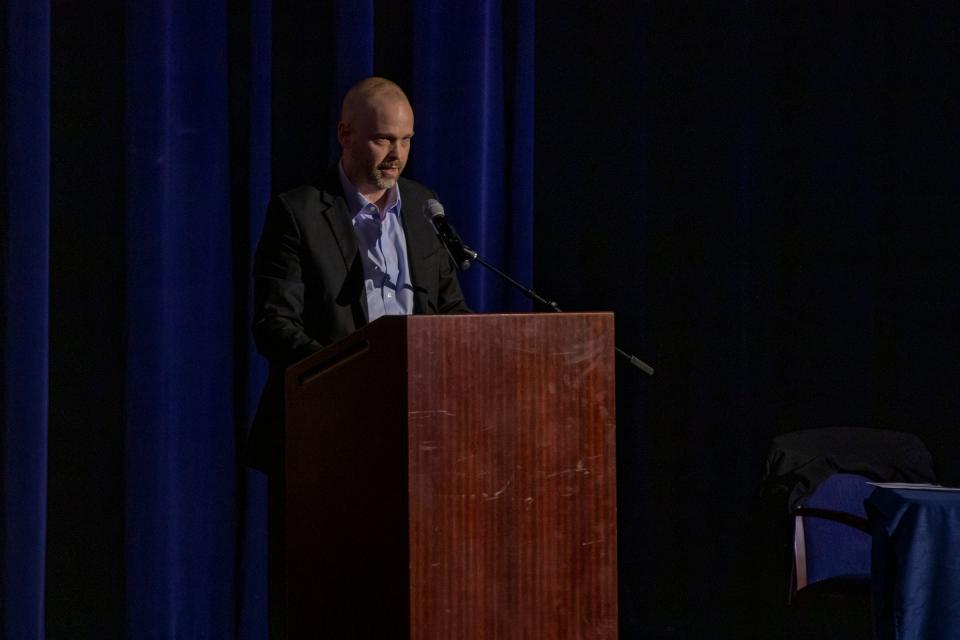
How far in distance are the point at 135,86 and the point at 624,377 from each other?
177 cm

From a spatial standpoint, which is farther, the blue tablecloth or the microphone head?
the blue tablecloth

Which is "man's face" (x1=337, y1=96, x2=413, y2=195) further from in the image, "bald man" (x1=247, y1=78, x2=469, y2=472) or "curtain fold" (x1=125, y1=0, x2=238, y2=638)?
"curtain fold" (x1=125, y1=0, x2=238, y2=638)

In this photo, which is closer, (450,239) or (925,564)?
(450,239)

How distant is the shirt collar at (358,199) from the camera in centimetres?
247

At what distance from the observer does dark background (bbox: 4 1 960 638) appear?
12.1 feet

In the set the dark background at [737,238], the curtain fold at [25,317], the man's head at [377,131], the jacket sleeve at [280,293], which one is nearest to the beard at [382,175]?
the man's head at [377,131]

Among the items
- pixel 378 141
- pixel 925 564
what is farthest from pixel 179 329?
pixel 925 564

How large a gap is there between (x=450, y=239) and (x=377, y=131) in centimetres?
43

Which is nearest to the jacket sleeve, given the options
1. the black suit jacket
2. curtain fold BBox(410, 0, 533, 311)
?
the black suit jacket

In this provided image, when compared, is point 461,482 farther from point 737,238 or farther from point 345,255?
point 737,238

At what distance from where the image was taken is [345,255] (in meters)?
2.38

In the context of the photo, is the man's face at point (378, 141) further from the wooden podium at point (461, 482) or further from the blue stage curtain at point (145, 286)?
the blue stage curtain at point (145, 286)

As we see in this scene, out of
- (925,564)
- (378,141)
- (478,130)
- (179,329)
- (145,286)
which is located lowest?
(925,564)

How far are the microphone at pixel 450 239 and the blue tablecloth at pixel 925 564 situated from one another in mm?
1195
